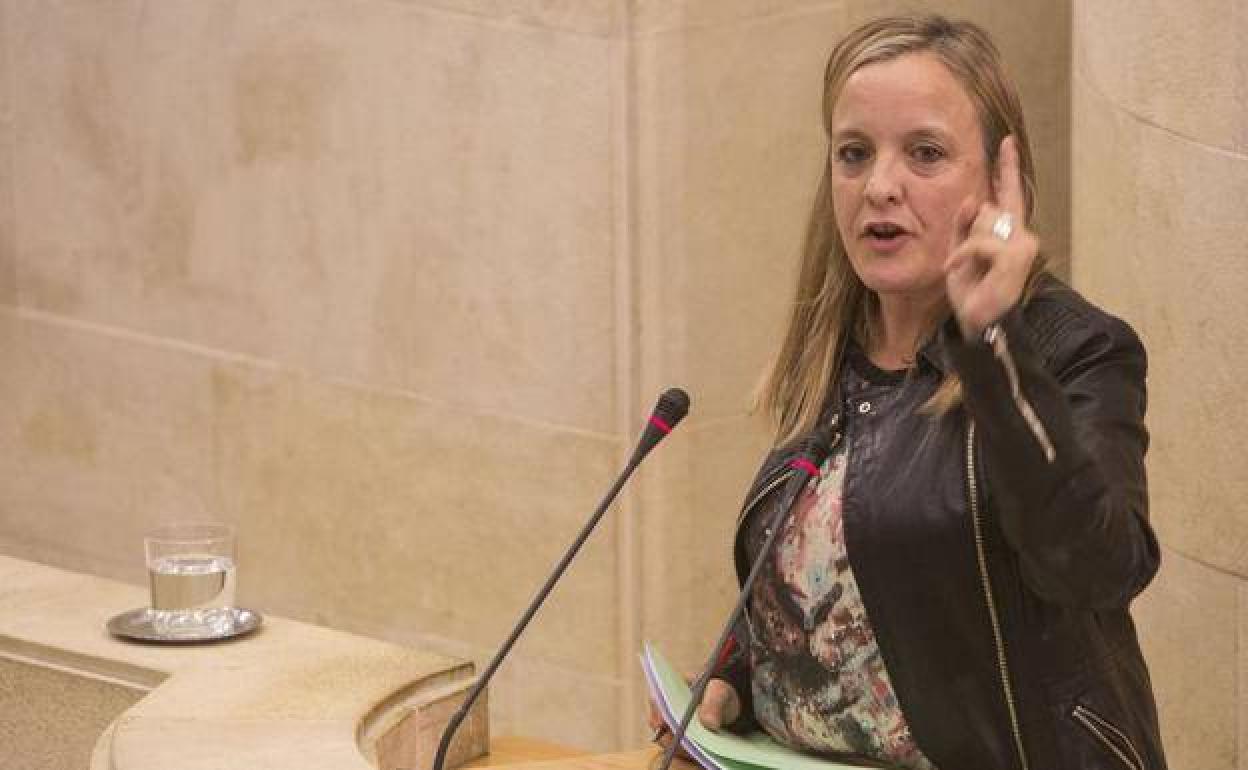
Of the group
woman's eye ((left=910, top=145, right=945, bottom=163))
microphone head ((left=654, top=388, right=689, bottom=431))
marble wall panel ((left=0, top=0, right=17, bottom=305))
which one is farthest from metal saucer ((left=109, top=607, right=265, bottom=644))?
marble wall panel ((left=0, top=0, right=17, bottom=305))

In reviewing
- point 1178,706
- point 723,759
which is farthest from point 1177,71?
point 723,759

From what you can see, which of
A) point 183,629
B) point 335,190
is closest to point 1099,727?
point 183,629

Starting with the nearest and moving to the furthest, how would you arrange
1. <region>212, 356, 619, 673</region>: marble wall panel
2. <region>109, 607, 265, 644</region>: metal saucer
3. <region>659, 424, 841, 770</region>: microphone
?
<region>659, 424, 841, 770</region>: microphone, <region>109, 607, 265, 644</region>: metal saucer, <region>212, 356, 619, 673</region>: marble wall panel

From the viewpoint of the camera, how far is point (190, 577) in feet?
12.2

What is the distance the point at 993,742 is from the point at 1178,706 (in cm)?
173

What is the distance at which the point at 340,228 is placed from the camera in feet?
19.7

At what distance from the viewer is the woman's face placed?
9.52 ft

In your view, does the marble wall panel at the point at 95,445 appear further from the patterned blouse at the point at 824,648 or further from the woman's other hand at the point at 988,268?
the woman's other hand at the point at 988,268

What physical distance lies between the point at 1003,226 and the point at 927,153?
0.39 metres

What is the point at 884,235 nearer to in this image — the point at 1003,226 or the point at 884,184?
the point at 884,184

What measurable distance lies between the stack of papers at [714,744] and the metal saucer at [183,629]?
0.80 meters

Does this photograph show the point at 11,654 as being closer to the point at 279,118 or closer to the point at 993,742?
the point at 993,742

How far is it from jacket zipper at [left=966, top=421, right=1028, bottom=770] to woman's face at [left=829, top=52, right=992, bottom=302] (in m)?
0.26

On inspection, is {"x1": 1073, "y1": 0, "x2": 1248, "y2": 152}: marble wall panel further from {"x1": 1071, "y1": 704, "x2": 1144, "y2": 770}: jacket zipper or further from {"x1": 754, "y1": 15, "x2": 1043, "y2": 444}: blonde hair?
{"x1": 1071, "y1": 704, "x2": 1144, "y2": 770}: jacket zipper
